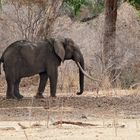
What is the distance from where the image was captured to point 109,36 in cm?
2383

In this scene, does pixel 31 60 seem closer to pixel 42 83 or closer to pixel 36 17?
pixel 42 83

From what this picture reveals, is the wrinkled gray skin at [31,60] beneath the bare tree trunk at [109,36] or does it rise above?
beneath

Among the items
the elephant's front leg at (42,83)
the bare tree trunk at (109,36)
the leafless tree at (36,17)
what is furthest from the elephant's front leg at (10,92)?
the leafless tree at (36,17)

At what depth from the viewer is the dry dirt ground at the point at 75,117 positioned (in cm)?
1082

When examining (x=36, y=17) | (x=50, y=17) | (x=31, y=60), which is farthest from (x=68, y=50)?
(x=36, y=17)

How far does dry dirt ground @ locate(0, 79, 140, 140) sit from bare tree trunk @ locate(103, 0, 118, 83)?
235 centimetres

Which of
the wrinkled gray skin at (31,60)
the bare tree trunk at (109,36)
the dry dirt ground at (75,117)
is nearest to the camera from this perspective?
the dry dirt ground at (75,117)

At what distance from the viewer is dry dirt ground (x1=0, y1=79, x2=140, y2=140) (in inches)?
426

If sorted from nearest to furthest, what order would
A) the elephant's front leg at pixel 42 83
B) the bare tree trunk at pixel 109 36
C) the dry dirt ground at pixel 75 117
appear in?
the dry dirt ground at pixel 75 117 → the elephant's front leg at pixel 42 83 → the bare tree trunk at pixel 109 36

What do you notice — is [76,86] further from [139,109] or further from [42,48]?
[139,109]

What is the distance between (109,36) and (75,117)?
10.2m

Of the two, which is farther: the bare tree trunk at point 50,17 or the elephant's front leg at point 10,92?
the bare tree trunk at point 50,17

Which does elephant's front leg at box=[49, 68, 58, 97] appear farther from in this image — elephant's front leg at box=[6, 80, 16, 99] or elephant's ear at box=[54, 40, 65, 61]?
elephant's front leg at box=[6, 80, 16, 99]

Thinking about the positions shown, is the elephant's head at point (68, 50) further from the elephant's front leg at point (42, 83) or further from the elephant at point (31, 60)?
the elephant's front leg at point (42, 83)
